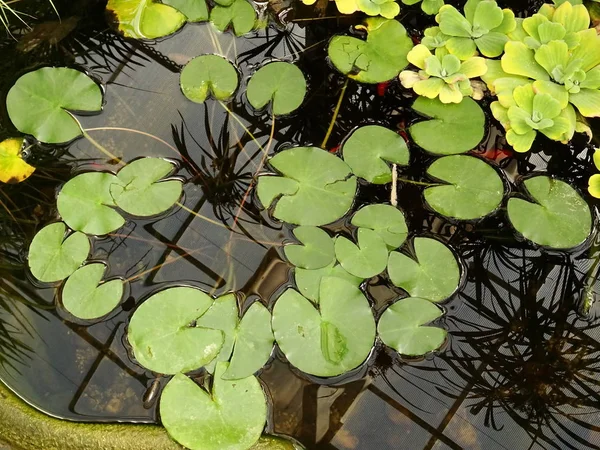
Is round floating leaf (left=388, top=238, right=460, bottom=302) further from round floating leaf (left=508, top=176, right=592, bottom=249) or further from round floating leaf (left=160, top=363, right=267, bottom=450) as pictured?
round floating leaf (left=160, top=363, right=267, bottom=450)

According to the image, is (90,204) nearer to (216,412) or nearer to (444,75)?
(216,412)

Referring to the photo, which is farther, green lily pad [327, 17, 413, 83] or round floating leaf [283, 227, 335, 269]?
green lily pad [327, 17, 413, 83]

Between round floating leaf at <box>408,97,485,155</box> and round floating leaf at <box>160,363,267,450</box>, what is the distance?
95 cm

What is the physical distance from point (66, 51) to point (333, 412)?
1584mm

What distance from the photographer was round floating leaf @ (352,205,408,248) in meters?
1.62

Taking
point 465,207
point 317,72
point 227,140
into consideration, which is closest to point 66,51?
point 227,140

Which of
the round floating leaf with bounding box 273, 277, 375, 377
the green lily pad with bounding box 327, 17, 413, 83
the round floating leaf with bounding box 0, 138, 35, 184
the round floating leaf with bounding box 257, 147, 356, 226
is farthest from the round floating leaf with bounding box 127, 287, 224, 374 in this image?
the green lily pad with bounding box 327, 17, 413, 83

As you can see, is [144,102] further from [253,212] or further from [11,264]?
[11,264]

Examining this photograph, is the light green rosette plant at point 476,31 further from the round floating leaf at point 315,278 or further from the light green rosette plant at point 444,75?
the round floating leaf at point 315,278

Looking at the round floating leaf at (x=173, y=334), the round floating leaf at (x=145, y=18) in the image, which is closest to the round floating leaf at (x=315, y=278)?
the round floating leaf at (x=173, y=334)

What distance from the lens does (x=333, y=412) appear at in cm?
156


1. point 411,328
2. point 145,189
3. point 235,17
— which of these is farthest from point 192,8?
point 411,328

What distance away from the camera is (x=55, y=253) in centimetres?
161

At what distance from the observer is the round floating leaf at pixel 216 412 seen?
56.7 inches
